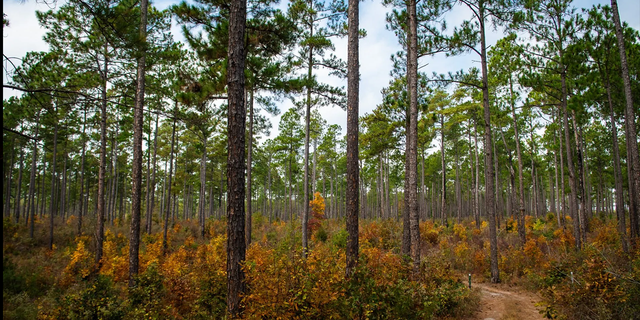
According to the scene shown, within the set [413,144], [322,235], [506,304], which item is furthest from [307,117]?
[506,304]

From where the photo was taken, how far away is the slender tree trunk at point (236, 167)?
4746mm

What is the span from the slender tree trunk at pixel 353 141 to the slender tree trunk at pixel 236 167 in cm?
203

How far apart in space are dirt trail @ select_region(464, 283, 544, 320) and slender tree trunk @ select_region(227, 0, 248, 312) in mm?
5815

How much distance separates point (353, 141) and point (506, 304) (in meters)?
6.16

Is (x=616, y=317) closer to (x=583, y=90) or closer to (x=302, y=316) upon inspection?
(x=302, y=316)

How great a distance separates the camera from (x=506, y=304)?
822cm

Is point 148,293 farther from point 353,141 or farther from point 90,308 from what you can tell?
point 353,141

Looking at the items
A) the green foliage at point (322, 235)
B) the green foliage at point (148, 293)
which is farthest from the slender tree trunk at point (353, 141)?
the green foliage at point (322, 235)

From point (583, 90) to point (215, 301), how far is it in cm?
1516

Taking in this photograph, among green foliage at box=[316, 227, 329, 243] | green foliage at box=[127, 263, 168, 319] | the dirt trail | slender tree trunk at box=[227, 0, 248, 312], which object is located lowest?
the dirt trail

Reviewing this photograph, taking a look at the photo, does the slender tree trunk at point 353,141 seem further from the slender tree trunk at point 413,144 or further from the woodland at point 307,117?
the slender tree trunk at point 413,144

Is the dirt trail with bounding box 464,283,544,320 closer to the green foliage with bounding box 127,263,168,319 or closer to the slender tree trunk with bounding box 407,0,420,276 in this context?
the slender tree trunk with bounding box 407,0,420,276

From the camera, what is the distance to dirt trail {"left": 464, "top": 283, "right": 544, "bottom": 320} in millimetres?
7367

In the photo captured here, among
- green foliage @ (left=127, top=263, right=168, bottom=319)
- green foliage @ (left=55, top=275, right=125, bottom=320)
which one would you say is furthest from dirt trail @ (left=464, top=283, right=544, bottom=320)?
green foliage @ (left=55, top=275, right=125, bottom=320)
